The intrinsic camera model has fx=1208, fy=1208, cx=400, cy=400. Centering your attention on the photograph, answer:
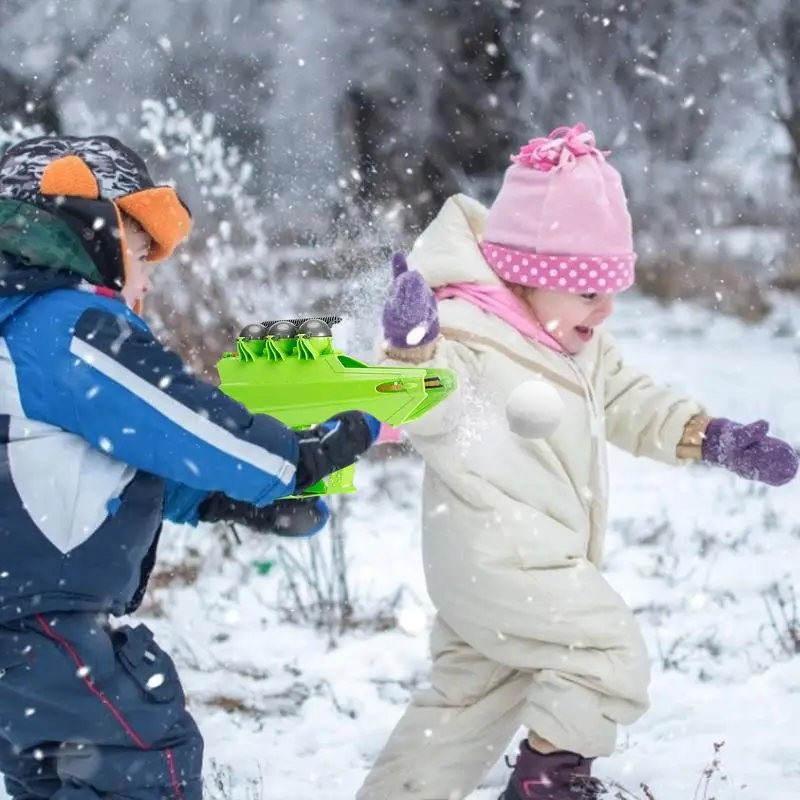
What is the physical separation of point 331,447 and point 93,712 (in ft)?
2.00

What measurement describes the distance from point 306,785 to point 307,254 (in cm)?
648

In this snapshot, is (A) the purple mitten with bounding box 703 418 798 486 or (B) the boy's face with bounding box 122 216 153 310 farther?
(A) the purple mitten with bounding box 703 418 798 486

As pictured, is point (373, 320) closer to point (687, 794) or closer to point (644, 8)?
point (687, 794)

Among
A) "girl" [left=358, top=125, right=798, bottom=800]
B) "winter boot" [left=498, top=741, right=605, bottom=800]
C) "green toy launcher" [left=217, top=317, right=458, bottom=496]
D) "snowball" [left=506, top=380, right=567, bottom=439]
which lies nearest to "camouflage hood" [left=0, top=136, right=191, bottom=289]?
"green toy launcher" [left=217, top=317, right=458, bottom=496]

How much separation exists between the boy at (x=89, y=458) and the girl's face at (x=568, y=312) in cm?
94

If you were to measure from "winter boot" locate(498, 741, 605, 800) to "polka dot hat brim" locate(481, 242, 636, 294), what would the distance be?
1.08m

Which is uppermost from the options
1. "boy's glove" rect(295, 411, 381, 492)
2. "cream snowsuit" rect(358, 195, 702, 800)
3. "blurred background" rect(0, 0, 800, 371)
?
"boy's glove" rect(295, 411, 381, 492)

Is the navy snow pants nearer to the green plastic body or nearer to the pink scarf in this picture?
the green plastic body

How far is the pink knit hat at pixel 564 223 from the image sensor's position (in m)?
2.87

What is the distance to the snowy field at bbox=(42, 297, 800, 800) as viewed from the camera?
3.36 metres

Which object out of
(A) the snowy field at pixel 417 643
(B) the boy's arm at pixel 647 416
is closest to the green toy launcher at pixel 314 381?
(B) the boy's arm at pixel 647 416

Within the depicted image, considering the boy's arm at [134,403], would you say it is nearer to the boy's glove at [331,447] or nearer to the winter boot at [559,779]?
the boy's glove at [331,447]

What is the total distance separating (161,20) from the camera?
14.3 metres

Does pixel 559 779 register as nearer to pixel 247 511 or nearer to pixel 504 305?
pixel 247 511
